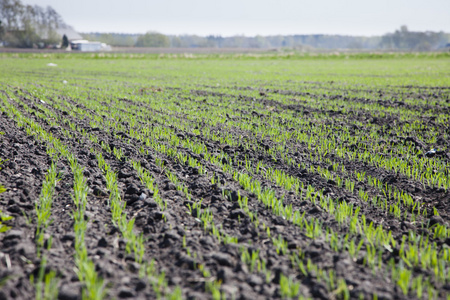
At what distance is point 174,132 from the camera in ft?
21.0

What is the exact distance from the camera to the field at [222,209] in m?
2.20

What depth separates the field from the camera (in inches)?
86.4

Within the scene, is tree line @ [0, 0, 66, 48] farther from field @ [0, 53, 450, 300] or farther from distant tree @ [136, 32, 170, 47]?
field @ [0, 53, 450, 300]

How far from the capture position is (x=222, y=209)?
3.28 meters

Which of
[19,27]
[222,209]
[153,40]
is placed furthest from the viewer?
[153,40]

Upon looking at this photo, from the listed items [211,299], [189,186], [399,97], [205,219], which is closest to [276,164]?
[189,186]

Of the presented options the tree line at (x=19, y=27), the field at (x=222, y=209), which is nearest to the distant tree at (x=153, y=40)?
the tree line at (x=19, y=27)

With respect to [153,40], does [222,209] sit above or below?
below

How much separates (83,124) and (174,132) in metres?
1.97

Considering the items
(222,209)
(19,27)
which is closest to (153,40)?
(19,27)

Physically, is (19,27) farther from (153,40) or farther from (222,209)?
(222,209)

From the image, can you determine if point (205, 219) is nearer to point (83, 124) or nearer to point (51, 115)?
point (83, 124)

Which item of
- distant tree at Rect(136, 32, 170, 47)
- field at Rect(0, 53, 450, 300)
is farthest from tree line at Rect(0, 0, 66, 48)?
field at Rect(0, 53, 450, 300)

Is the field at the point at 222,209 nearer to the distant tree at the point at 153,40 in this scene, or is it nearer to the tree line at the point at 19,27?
the tree line at the point at 19,27
